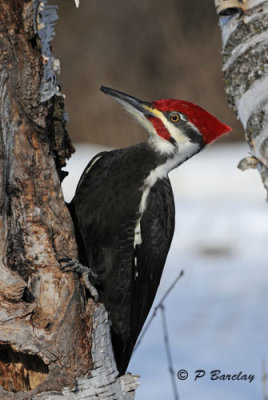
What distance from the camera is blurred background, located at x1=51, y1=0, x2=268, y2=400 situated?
4.85 meters

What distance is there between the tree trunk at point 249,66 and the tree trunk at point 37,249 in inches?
27.8

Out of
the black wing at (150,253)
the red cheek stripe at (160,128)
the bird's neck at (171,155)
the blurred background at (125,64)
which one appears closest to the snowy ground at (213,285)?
the black wing at (150,253)

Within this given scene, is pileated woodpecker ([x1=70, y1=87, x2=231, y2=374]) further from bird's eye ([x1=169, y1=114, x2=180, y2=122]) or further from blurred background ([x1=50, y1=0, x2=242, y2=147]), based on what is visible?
blurred background ([x1=50, y1=0, x2=242, y2=147])

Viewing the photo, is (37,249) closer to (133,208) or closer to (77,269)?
(77,269)

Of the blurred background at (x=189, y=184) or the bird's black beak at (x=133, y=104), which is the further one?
the blurred background at (x=189, y=184)

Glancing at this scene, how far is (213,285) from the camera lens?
20.6 ft

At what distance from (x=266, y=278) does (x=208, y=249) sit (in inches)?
30.3

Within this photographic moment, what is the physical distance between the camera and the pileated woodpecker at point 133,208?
3.18m

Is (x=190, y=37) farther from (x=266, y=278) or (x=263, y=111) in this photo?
(x=263, y=111)

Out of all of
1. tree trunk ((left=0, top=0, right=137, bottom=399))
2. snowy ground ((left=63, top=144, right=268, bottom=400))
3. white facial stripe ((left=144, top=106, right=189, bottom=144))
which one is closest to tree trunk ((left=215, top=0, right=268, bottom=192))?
white facial stripe ((left=144, top=106, right=189, bottom=144))

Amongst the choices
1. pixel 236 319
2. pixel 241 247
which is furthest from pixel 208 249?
pixel 236 319

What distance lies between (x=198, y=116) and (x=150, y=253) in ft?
1.98

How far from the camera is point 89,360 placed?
8.68ft

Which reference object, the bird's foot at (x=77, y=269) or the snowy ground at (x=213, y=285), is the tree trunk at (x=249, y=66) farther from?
the snowy ground at (x=213, y=285)
